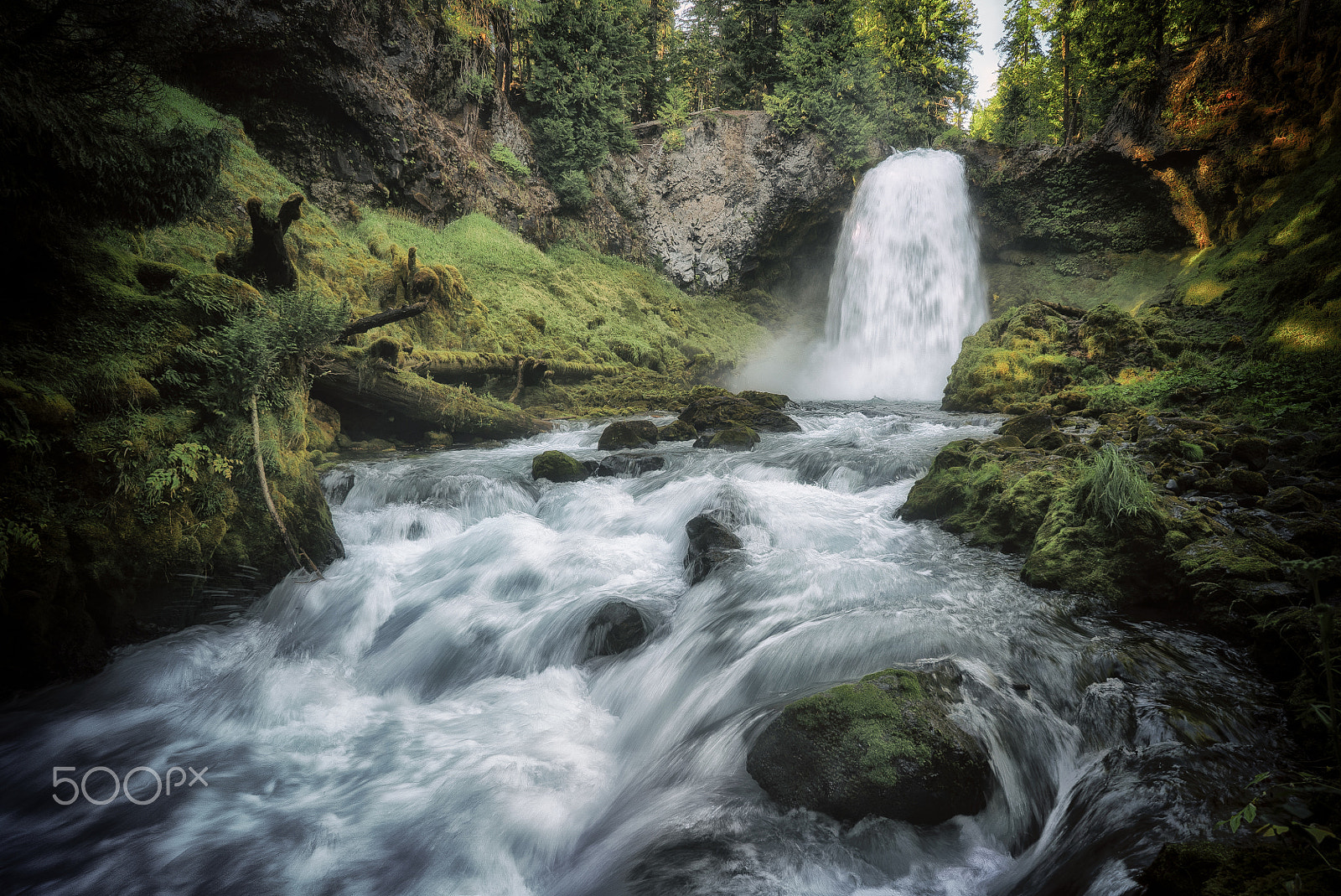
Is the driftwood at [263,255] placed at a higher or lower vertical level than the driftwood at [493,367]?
higher

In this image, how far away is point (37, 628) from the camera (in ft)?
14.1

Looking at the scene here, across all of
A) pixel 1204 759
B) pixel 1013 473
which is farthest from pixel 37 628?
pixel 1013 473

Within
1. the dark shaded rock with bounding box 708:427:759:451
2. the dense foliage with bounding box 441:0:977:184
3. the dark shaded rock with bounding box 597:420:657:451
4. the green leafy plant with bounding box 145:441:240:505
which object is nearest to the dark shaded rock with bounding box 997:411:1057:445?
the dark shaded rock with bounding box 708:427:759:451

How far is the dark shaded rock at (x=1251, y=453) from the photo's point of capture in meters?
5.86

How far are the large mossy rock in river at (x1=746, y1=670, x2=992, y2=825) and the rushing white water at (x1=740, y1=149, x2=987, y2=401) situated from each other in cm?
1894

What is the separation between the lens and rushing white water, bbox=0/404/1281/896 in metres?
2.80

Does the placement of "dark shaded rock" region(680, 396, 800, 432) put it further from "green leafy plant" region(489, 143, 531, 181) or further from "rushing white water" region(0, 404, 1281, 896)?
"green leafy plant" region(489, 143, 531, 181)

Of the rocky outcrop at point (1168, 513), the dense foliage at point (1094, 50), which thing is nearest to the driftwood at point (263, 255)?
the rocky outcrop at point (1168, 513)

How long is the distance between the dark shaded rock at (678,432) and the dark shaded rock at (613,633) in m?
6.99

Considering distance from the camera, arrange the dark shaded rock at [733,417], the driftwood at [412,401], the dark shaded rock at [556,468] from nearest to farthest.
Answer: the dark shaded rock at [556,468], the driftwood at [412,401], the dark shaded rock at [733,417]

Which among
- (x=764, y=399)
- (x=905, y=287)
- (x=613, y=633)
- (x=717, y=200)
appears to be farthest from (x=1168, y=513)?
(x=717, y=200)

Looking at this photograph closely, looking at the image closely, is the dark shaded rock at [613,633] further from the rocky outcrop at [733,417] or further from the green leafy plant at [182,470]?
the rocky outcrop at [733,417]

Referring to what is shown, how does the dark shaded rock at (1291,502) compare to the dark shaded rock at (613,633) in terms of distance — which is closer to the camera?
the dark shaded rock at (1291,502)

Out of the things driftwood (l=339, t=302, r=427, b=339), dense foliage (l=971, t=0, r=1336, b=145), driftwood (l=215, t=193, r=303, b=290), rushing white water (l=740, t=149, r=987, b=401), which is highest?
dense foliage (l=971, t=0, r=1336, b=145)
